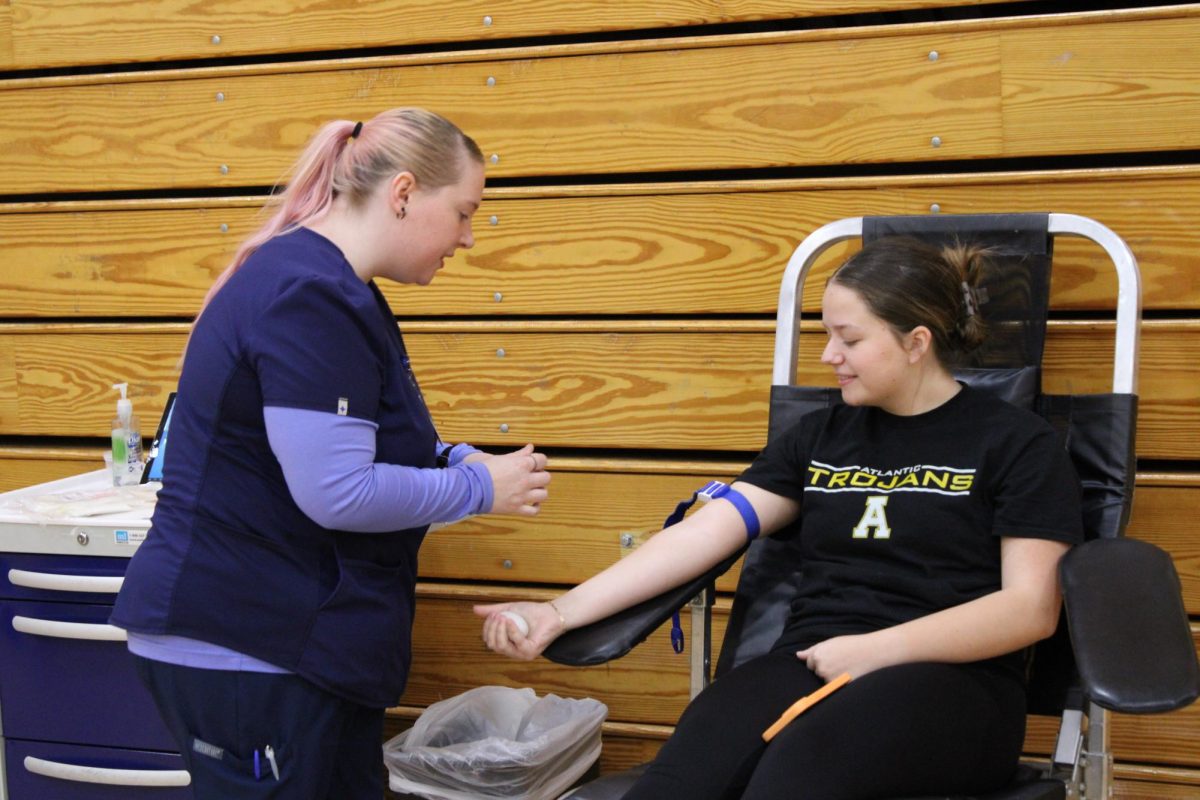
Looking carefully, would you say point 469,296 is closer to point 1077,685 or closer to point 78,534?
point 78,534

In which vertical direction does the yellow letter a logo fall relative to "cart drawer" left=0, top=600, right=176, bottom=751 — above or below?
above

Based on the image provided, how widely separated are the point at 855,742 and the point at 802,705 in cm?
12

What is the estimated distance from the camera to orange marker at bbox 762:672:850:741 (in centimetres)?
158

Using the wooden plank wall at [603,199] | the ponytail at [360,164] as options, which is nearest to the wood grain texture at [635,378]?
the wooden plank wall at [603,199]

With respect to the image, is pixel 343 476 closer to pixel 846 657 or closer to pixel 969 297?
pixel 846 657

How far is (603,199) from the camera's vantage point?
8.70 ft

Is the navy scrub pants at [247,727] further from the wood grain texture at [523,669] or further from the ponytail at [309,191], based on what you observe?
the wood grain texture at [523,669]

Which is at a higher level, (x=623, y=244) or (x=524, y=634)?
(x=623, y=244)

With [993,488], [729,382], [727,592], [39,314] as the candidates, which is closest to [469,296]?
[729,382]

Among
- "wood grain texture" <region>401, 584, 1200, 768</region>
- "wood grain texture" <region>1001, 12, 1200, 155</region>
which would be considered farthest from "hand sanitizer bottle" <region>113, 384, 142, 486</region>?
"wood grain texture" <region>1001, 12, 1200, 155</region>

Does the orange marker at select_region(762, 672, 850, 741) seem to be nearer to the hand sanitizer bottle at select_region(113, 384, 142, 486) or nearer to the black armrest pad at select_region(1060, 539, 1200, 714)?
the black armrest pad at select_region(1060, 539, 1200, 714)

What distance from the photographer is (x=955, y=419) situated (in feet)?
6.07

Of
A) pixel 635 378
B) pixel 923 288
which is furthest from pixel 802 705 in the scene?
pixel 635 378

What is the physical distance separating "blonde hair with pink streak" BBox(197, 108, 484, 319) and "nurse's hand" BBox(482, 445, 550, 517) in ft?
1.30
